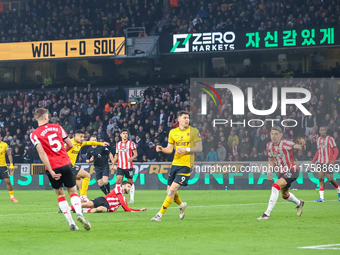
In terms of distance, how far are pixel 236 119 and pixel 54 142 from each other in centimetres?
1918

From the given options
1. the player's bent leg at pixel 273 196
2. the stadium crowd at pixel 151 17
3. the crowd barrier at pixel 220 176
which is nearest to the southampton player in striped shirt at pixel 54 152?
the player's bent leg at pixel 273 196

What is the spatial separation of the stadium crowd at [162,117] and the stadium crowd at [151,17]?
12.0 ft

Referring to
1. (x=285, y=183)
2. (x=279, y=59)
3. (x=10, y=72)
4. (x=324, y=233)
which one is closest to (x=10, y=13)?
(x=10, y=72)

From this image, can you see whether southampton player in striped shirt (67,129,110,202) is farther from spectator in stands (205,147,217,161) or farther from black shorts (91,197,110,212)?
spectator in stands (205,147,217,161)

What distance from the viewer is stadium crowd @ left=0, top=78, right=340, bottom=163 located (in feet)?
84.2

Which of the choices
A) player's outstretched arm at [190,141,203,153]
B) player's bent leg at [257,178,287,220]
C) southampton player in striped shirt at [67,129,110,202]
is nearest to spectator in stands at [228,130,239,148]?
southampton player in striped shirt at [67,129,110,202]

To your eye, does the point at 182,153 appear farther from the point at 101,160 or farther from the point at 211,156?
the point at 211,156

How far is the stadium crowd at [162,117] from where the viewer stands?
84.2ft

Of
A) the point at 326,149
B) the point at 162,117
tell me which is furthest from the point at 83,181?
the point at 162,117

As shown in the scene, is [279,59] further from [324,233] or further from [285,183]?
[324,233]

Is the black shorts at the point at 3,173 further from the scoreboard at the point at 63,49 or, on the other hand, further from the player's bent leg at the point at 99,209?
the scoreboard at the point at 63,49

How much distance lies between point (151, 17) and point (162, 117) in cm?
842

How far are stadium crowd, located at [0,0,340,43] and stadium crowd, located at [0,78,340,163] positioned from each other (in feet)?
12.0

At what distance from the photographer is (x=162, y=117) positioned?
3036 cm
